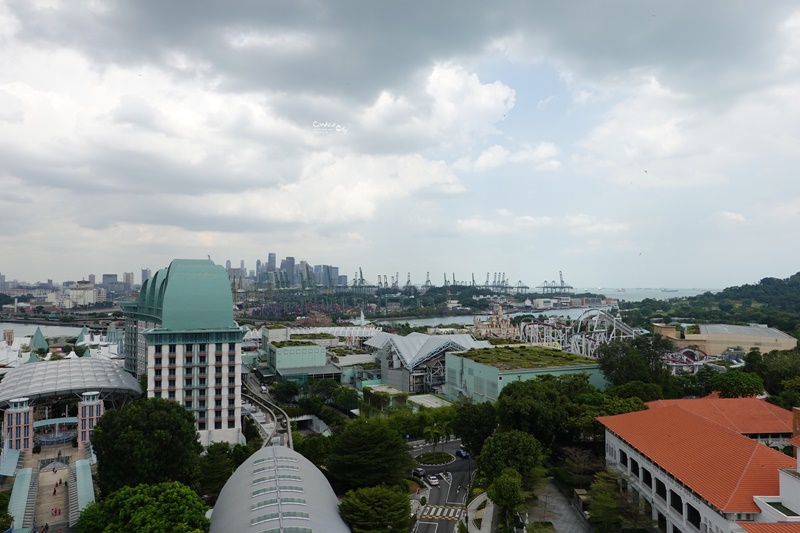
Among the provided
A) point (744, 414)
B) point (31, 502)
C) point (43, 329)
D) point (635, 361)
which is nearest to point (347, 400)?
point (635, 361)

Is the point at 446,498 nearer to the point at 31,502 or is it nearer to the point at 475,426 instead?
the point at 475,426

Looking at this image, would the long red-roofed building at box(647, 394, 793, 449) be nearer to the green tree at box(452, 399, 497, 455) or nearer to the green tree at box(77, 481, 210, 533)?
the green tree at box(452, 399, 497, 455)

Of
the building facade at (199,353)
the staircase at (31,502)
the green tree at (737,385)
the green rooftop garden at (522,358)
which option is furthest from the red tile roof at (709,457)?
the staircase at (31,502)

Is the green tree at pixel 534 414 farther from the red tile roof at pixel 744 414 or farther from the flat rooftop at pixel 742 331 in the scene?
the flat rooftop at pixel 742 331

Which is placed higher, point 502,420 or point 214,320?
point 214,320

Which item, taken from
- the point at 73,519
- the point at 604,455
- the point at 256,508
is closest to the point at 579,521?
the point at 604,455

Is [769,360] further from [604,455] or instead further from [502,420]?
[502,420]

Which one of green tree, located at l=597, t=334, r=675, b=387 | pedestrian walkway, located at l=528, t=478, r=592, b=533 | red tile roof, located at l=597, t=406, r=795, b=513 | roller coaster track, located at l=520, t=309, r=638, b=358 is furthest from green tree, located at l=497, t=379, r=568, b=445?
roller coaster track, located at l=520, t=309, r=638, b=358

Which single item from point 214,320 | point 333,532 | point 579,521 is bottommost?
point 579,521
